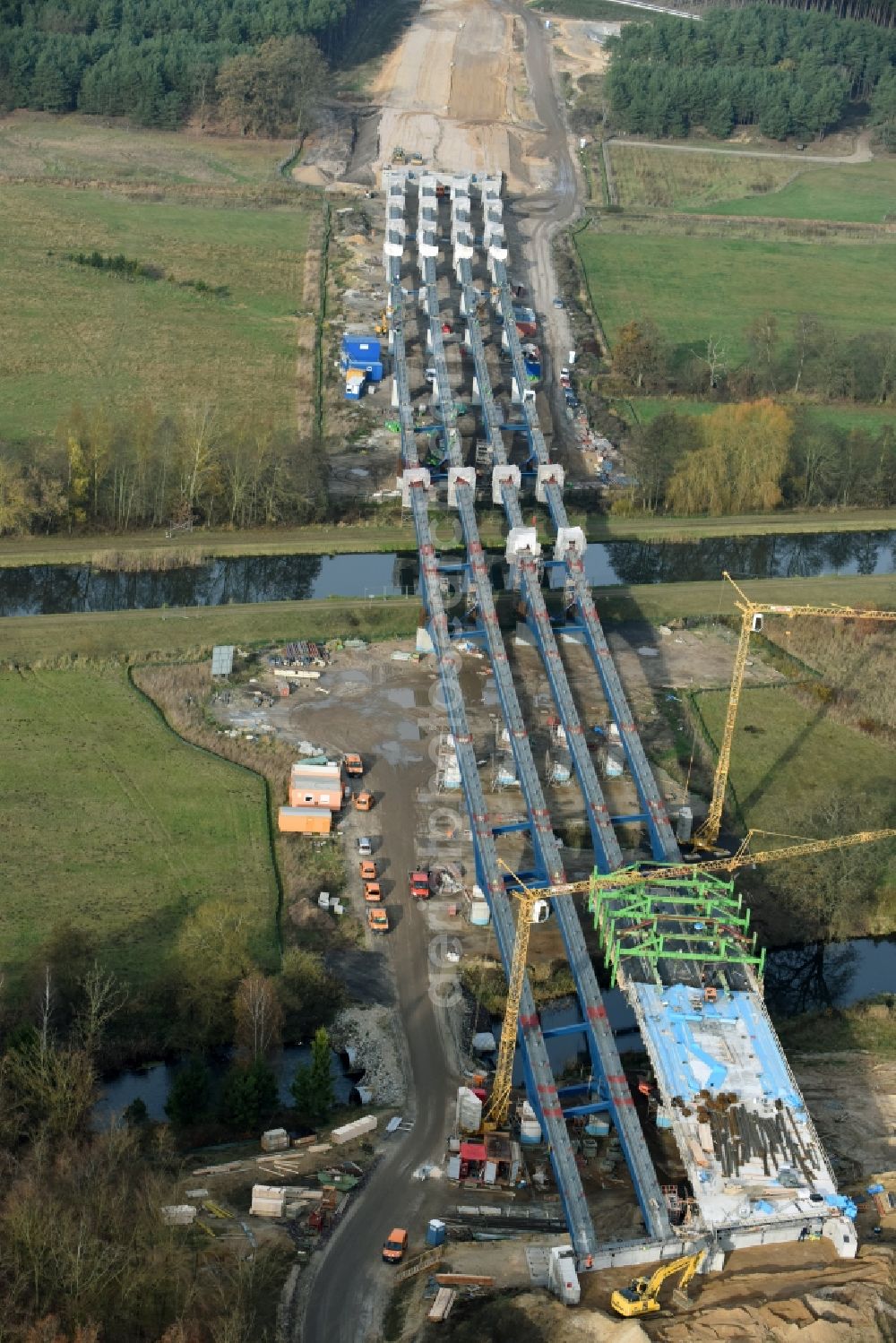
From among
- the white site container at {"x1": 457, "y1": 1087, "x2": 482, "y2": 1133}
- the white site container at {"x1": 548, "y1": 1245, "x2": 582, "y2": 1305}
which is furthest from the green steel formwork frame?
the white site container at {"x1": 548, "y1": 1245, "x2": 582, "y2": 1305}

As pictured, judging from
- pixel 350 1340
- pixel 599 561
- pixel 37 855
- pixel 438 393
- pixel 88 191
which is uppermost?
pixel 88 191

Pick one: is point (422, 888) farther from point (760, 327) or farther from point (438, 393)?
point (760, 327)

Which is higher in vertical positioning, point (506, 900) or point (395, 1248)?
point (506, 900)

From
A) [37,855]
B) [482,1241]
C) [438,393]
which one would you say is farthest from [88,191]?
[482,1241]

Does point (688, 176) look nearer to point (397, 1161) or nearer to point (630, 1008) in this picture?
point (630, 1008)

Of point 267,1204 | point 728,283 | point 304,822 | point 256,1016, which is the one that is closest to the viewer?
point 267,1204

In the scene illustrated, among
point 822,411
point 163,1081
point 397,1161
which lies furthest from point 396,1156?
point 822,411
